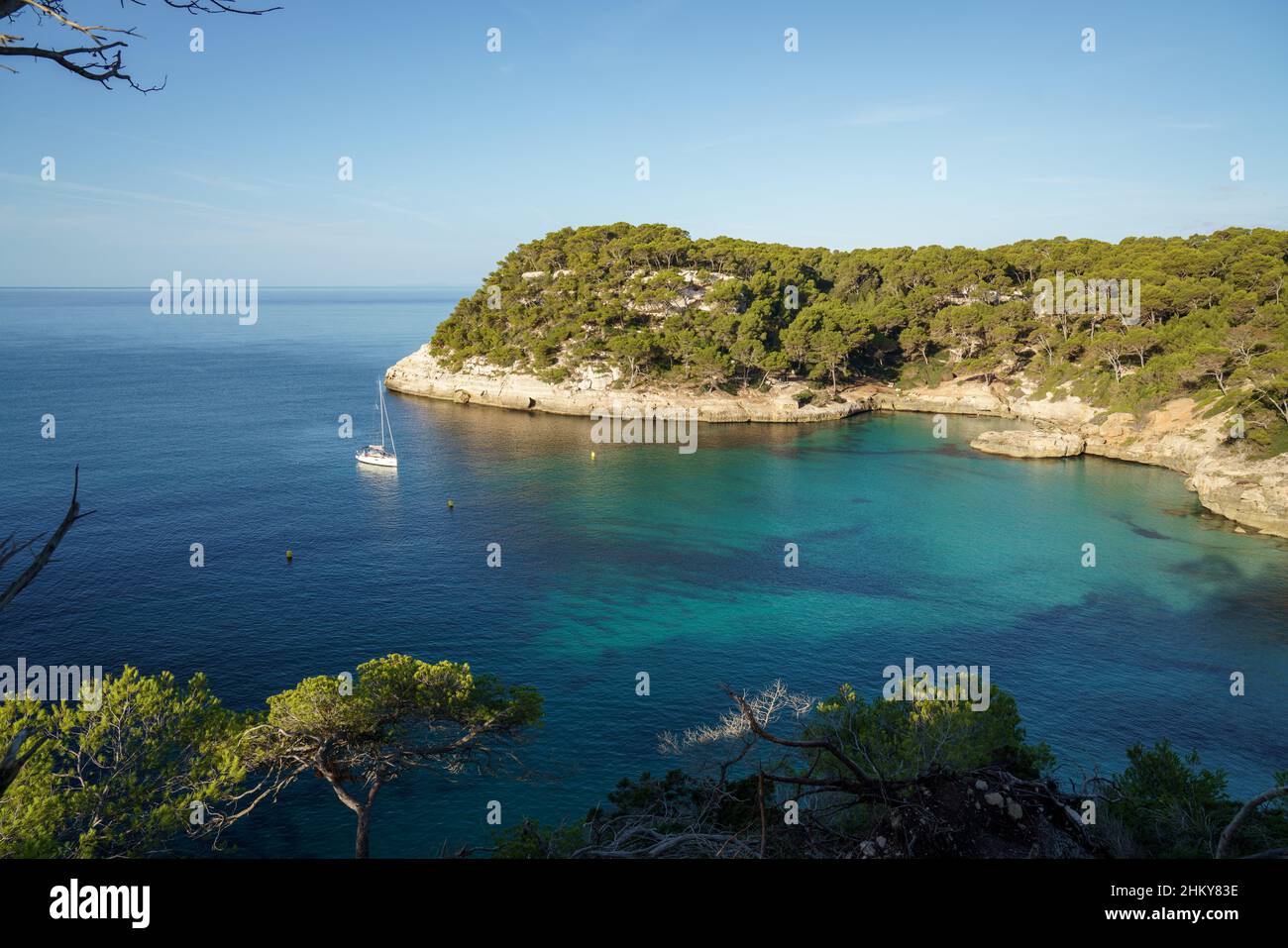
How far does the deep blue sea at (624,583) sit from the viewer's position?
25703 mm

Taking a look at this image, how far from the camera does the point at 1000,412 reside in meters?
78.2

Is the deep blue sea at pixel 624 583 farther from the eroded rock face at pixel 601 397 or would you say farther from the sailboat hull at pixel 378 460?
the eroded rock face at pixel 601 397

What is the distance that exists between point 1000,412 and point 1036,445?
16.5 meters

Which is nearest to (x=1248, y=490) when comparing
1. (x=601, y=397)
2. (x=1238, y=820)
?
(x=1238, y=820)

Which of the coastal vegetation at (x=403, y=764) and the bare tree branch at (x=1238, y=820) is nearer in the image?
the bare tree branch at (x=1238, y=820)

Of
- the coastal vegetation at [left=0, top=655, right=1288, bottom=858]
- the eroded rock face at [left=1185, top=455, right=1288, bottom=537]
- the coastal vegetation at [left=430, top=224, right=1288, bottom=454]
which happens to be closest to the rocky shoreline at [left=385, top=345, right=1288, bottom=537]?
the eroded rock face at [left=1185, top=455, right=1288, bottom=537]

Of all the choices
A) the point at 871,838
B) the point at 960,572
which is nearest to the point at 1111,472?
the point at 960,572

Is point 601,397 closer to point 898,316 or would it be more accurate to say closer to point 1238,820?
point 898,316

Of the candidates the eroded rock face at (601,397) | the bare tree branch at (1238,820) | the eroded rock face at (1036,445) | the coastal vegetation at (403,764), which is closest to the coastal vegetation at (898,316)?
the eroded rock face at (601,397)

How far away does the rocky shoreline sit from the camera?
48281mm

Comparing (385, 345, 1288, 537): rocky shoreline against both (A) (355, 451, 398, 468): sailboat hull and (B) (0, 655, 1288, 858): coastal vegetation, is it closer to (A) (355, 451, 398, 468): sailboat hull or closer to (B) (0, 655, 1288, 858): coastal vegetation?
(A) (355, 451, 398, 468): sailboat hull

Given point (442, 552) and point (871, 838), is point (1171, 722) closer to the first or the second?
point (871, 838)

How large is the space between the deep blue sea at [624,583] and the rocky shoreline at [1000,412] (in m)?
2.47
